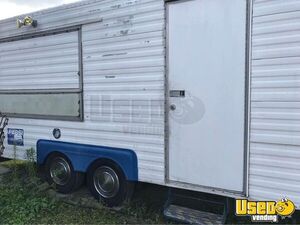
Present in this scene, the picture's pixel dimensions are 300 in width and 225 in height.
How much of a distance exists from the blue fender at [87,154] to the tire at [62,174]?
11 cm

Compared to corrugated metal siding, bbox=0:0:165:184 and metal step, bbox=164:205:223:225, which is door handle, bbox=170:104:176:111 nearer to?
corrugated metal siding, bbox=0:0:165:184

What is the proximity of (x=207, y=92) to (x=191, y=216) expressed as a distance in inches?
55.3

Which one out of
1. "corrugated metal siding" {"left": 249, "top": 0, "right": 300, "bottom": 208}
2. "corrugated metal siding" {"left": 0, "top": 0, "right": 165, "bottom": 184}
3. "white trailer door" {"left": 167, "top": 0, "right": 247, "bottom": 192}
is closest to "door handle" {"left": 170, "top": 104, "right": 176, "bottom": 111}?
"white trailer door" {"left": 167, "top": 0, "right": 247, "bottom": 192}

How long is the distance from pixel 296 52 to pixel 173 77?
135 centimetres

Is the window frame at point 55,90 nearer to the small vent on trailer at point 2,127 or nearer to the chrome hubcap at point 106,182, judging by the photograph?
the small vent on trailer at point 2,127

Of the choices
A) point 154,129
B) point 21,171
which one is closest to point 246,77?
point 154,129

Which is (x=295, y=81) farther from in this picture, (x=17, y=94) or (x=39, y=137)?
(x=17, y=94)

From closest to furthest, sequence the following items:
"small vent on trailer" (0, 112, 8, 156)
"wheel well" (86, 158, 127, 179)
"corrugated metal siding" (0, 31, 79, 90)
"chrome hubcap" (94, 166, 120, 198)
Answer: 1. "wheel well" (86, 158, 127, 179)
2. "chrome hubcap" (94, 166, 120, 198)
3. "corrugated metal siding" (0, 31, 79, 90)
4. "small vent on trailer" (0, 112, 8, 156)

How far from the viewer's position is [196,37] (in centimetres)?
397

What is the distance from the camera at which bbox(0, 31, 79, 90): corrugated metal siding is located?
16.9 feet

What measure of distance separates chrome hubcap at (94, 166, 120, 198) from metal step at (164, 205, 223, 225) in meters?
0.91

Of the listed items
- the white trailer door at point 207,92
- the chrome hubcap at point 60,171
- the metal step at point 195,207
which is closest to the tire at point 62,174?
the chrome hubcap at point 60,171

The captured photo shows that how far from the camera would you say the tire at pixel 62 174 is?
5301mm

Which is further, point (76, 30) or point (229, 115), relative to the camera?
point (76, 30)
